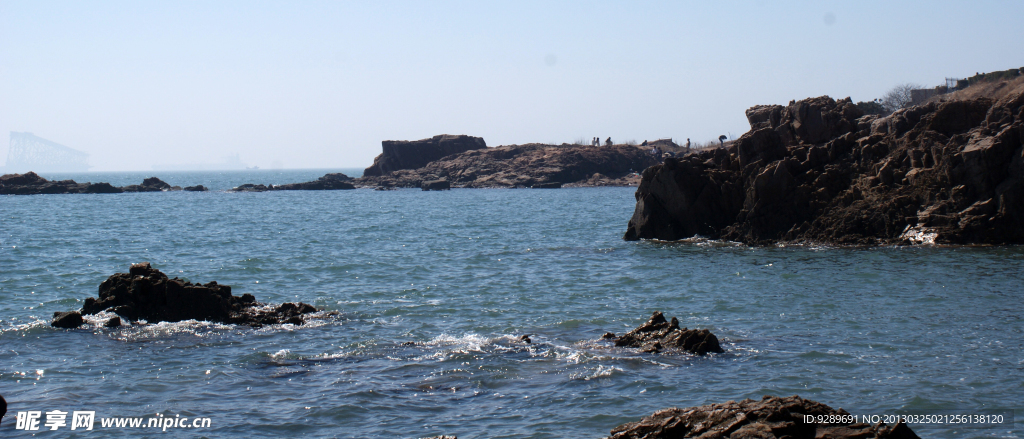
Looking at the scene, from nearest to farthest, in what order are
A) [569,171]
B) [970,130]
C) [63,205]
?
1. [970,130]
2. [63,205]
3. [569,171]

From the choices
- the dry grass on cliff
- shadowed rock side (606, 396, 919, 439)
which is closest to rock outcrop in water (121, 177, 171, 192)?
the dry grass on cliff

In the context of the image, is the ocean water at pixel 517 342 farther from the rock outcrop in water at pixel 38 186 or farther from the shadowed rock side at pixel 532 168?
the shadowed rock side at pixel 532 168

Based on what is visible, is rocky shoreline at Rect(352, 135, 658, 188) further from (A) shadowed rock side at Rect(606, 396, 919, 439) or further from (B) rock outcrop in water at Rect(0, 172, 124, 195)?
(A) shadowed rock side at Rect(606, 396, 919, 439)

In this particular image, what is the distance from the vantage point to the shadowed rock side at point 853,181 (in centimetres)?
2648

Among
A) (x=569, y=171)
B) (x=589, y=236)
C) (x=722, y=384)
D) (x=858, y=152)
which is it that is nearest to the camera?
(x=722, y=384)

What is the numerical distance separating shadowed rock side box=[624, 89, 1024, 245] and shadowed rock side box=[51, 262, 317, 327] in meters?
20.7

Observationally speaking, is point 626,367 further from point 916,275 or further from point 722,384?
point 916,275

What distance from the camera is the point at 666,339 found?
573 inches

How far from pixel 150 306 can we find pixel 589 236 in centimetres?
2460

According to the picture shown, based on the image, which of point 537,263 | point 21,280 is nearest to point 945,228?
point 537,263

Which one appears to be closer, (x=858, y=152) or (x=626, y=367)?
(x=626, y=367)

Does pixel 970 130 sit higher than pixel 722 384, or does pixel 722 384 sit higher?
pixel 970 130

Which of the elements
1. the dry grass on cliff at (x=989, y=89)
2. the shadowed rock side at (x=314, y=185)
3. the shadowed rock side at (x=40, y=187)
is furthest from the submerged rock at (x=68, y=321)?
the shadowed rock side at (x=40, y=187)

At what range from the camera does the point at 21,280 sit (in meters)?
24.4
